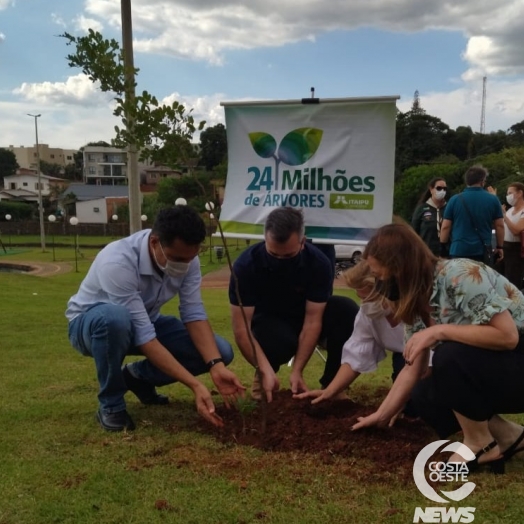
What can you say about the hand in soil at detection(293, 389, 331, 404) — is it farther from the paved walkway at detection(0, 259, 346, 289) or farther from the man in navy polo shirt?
the paved walkway at detection(0, 259, 346, 289)

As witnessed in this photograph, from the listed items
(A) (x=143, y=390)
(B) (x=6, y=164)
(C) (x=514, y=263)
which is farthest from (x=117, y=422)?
(B) (x=6, y=164)

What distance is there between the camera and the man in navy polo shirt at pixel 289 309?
12.1 feet

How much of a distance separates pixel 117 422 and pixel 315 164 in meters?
2.90

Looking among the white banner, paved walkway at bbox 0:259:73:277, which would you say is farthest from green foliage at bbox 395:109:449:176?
the white banner

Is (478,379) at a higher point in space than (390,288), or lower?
lower

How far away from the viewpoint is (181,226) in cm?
→ 307

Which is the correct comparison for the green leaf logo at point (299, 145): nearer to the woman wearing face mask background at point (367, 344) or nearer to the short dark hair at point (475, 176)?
the woman wearing face mask background at point (367, 344)

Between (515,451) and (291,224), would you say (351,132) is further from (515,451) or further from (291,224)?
(515,451)

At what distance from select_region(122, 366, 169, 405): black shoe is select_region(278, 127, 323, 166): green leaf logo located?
2.41 meters

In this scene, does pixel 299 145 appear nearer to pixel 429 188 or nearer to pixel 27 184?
pixel 429 188

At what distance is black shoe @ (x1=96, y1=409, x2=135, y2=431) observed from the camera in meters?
3.33

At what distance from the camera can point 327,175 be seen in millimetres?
5336

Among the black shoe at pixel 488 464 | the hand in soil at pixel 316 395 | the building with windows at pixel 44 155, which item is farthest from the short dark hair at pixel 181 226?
the building with windows at pixel 44 155

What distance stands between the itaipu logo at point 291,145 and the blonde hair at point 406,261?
280 cm
